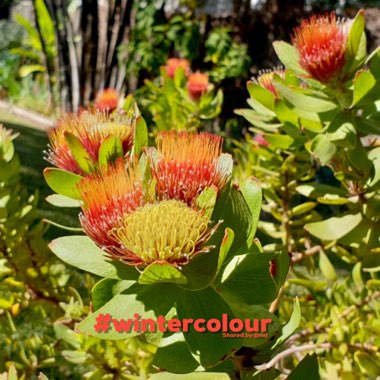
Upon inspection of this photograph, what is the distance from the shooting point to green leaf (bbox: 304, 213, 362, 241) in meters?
0.99

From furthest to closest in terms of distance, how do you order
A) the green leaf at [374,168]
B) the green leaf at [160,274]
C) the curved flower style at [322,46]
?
1. the green leaf at [374,168]
2. the curved flower style at [322,46]
3. the green leaf at [160,274]

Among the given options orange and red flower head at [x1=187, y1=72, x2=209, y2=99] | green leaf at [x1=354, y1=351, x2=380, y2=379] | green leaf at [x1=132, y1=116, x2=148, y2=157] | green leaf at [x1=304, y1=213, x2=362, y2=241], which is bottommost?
green leaf at [x1=354, y1=351, x2=380, y2=379]

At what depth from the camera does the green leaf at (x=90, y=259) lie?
2.03ft

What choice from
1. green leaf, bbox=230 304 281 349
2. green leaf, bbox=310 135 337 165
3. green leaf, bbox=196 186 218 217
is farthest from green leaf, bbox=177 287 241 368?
green leaf, bbox=310 135 337 165

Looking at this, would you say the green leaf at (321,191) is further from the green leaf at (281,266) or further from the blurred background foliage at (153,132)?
the green leaf at (281,266)

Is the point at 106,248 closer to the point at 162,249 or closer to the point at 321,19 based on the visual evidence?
the point at 162,249

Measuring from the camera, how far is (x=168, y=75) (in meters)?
2.16

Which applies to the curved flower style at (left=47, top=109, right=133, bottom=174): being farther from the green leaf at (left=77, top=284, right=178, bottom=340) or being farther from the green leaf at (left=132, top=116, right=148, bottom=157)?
the green leaf at (left=77, top=284, right=178, bottom=340)

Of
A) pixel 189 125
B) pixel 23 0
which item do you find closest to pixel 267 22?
pixel 189 125

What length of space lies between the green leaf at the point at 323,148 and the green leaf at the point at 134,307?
0.42 m

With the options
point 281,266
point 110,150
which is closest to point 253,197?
point 281,266

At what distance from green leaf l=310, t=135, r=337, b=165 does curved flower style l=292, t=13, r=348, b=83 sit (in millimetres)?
107

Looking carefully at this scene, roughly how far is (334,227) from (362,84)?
267 millimetres

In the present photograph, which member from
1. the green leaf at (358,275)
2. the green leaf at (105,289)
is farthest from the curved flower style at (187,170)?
the green leaf at (358,275)
